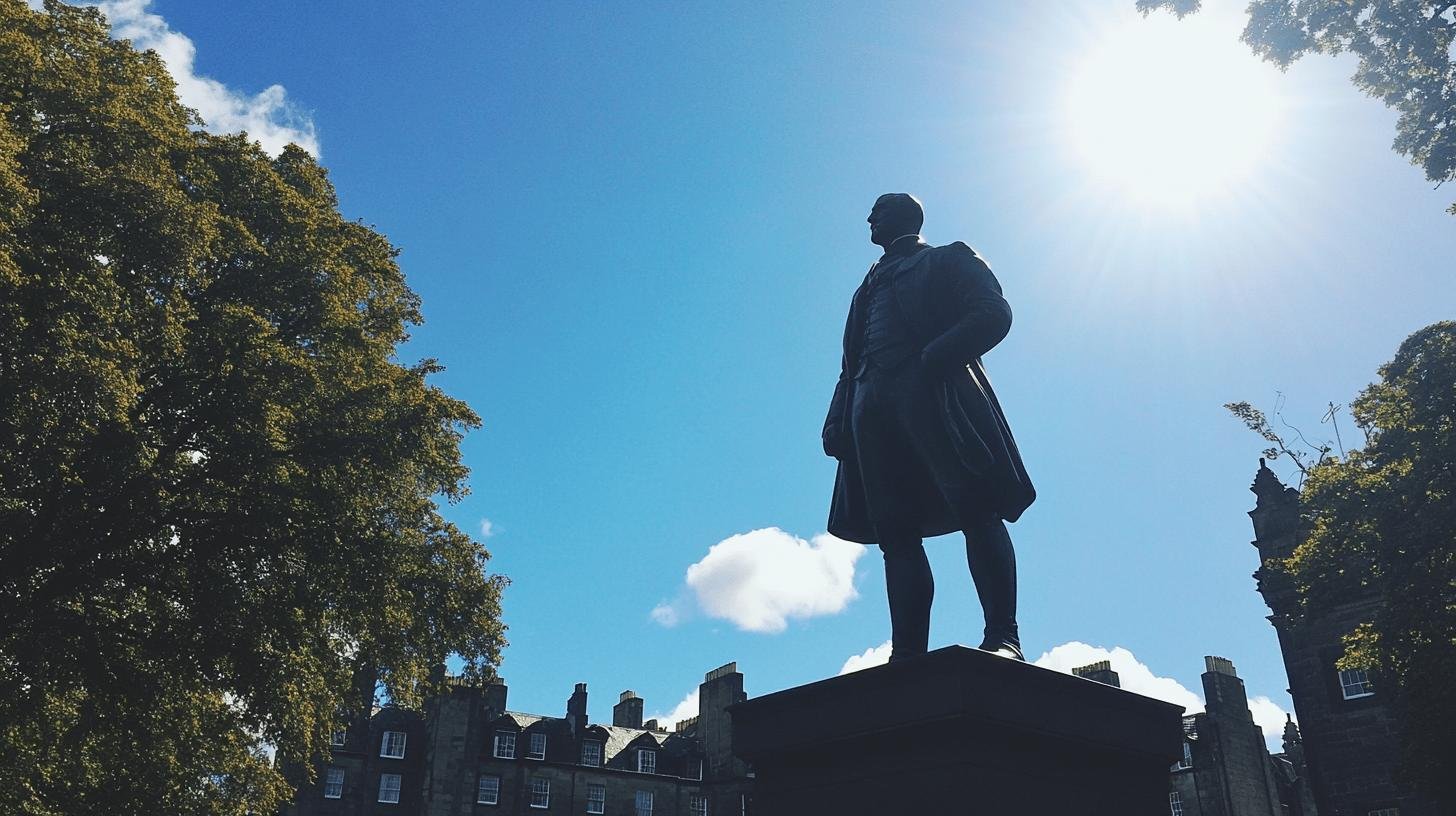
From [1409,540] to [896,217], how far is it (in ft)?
61.1

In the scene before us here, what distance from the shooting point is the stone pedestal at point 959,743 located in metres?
5.04

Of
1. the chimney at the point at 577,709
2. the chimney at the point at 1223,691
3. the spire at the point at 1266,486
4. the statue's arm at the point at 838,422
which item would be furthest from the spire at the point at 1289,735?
the statue's arm at the point at 838,422

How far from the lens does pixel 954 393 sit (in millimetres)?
6504

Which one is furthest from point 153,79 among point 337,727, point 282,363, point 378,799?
point 378,799

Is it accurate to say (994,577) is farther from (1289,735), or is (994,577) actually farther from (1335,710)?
(1289,735)

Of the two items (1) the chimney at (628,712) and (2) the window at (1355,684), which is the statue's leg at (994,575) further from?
(1) the chimney at (628,712)

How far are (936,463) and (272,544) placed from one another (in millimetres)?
14510

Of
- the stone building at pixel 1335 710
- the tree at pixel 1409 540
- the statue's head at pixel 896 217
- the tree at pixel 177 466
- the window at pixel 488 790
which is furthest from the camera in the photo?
the window at pixel 488 790

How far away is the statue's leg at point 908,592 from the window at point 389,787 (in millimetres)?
48601

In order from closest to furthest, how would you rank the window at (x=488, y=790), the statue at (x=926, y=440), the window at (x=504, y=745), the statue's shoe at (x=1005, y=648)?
the statue's shoe at (x=1005, y=648) < the statue at (x=926, y=440) < the window at (x=488, y=790) < the window at (x=504, y=745)

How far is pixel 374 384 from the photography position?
65.4 ft

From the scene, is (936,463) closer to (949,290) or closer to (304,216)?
(949,290)

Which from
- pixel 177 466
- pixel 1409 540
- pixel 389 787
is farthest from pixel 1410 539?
pixel 389 787

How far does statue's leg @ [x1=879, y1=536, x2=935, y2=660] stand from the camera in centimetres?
614
